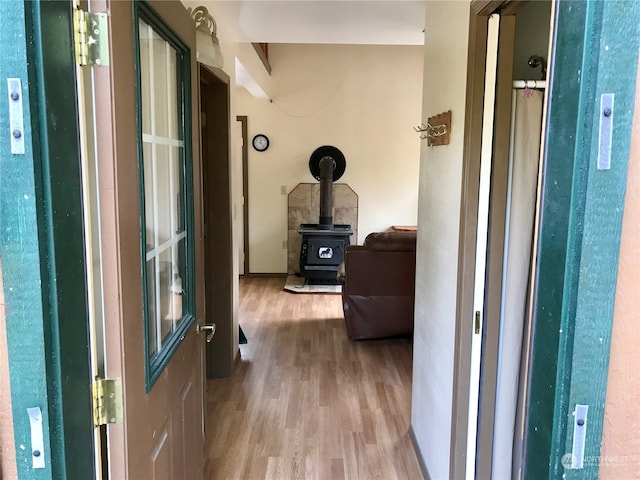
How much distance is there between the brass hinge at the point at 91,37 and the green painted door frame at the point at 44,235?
0.09 ft

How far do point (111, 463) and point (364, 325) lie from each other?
3.30 metres

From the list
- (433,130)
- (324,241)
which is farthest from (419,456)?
(324,241)

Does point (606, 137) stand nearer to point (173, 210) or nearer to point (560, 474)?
point (560, 474)

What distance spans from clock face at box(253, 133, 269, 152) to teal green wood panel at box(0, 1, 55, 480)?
577 centimetres

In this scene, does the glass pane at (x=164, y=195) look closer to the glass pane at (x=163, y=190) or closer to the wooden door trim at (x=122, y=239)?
the glass pane at (x=163, y=190)

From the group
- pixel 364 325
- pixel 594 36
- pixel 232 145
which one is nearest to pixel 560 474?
pixel 594 36

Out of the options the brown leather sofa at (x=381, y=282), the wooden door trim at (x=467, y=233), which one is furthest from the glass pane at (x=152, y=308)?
the brown leather sofa at (x=381, y=282)

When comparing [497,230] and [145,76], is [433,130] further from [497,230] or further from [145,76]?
[145,76]

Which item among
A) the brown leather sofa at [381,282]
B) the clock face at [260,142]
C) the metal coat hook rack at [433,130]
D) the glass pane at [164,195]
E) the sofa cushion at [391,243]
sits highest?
the clock face at [260,142]

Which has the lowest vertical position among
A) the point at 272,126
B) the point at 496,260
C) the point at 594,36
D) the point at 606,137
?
the point at 496,260

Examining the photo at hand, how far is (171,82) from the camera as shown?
4.84ft

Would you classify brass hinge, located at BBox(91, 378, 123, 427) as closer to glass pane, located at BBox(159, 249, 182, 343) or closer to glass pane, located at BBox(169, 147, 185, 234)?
glass pane, located at BBox(159, 249, 182, 343)

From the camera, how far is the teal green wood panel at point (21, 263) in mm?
773

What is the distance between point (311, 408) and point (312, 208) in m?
3.79
